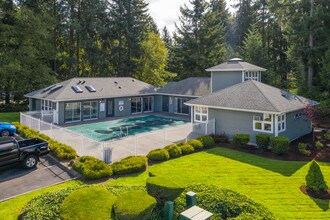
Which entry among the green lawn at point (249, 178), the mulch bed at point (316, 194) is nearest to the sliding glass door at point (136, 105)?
the green lawn at point (249, 178)

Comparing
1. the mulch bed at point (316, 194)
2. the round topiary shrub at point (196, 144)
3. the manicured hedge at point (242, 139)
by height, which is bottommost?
the mulch bed at point (316, 194)

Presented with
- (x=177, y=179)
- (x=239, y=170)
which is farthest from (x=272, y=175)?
(x=177, y=179)

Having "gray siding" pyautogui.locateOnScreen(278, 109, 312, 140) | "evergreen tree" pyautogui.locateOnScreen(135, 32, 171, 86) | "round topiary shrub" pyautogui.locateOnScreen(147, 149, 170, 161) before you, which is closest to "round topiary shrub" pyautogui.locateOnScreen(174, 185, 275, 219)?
"round topiary shrub" pyautogui.locateOnScreen(147, 149, 170, 161)

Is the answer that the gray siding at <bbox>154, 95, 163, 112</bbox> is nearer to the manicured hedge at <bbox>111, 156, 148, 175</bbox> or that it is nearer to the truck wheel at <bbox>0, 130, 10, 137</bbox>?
the truck wheel at <bbox>0, 130, 10, 137</bbox>

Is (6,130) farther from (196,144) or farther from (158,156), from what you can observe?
(196,144)

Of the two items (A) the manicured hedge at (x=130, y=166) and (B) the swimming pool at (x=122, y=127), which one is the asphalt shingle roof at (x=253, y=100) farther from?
(A) the manicured hedge at (x=130, y=166)
